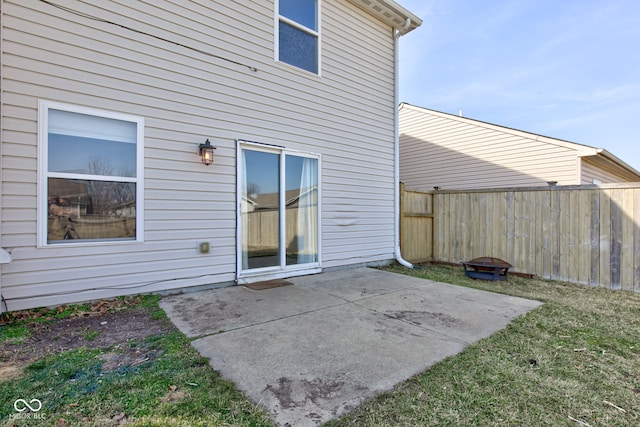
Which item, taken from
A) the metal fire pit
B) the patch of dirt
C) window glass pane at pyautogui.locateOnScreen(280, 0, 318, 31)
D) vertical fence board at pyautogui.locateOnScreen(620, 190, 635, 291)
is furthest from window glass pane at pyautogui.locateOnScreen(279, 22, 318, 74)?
vertical fence board at pyautogui.locateOnScreen(620, 190, 635, 291)

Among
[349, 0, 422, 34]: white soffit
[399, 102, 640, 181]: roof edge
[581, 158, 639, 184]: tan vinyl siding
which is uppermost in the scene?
[349, 0, 422, 34]: white soffit

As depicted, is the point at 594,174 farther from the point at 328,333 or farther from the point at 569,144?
the point at 328,333

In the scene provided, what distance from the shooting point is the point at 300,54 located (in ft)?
17.2

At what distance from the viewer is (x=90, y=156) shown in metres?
3.37

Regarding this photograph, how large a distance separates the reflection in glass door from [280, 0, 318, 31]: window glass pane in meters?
2.35

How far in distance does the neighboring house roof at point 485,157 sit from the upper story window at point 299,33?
6.57 metres

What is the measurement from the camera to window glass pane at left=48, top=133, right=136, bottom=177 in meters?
3.21

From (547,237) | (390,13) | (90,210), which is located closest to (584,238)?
(547,237)

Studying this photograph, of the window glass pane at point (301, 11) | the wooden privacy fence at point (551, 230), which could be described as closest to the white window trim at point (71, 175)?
the window glass pane at point (301, 11)

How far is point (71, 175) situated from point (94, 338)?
1.81m

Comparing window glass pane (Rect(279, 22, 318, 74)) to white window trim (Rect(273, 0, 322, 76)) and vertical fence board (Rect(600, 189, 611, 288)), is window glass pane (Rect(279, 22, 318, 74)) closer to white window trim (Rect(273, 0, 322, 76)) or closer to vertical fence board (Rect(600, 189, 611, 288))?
white window trim (Rect(273, 0, 322, 76))

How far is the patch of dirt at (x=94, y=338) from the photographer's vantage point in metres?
2.18

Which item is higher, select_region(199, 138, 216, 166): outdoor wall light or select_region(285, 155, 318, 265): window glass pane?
select_region(199, 138, 216, 166): outdoor wall light

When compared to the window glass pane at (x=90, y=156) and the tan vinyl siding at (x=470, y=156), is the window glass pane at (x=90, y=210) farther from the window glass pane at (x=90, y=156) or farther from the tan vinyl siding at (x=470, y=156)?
the tan vinyl siding at (x=470, y=156)
